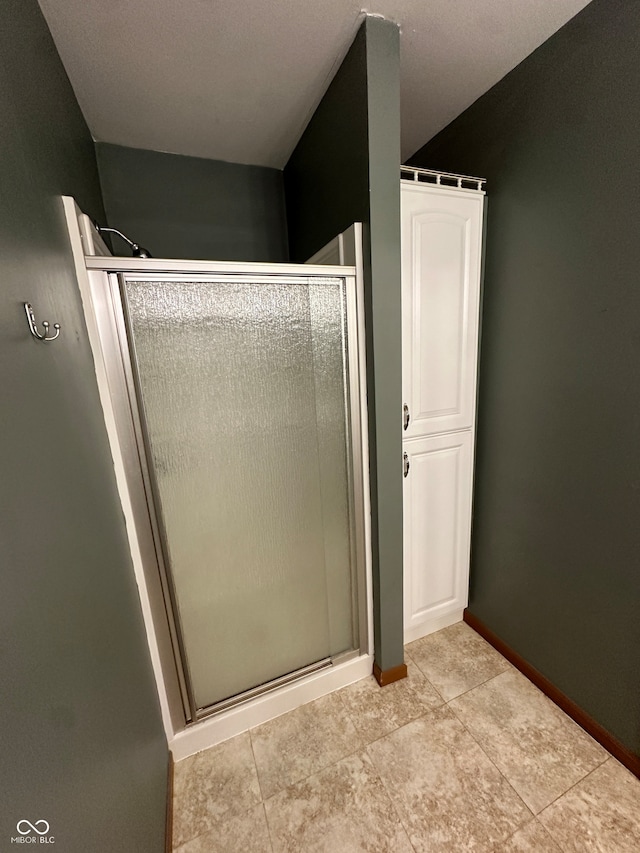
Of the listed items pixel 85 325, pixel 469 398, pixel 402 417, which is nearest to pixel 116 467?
pixel 85 325

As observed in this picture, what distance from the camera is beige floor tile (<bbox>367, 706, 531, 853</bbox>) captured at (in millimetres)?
1077

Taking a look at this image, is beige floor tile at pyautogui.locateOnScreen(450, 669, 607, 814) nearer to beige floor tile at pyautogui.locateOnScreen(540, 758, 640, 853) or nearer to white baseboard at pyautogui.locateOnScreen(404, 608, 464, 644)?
beige floor tile at pyautogui.locateOnScreen(540, 758, 640, 853)

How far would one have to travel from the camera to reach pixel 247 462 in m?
1.30

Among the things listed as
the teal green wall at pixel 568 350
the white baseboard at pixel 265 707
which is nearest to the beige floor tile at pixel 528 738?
the teal green wall at pixel 568 350

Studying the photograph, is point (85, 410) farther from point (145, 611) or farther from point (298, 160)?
point (298, 160)

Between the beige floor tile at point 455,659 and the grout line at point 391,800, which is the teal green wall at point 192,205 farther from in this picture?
the grout line at point 391,800

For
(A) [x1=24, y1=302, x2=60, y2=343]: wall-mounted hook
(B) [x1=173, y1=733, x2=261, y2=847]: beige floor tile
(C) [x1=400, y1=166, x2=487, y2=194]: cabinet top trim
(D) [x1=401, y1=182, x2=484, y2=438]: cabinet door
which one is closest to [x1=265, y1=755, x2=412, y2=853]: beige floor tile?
(B) [x1=173, y1=733, x2=261, y2=847]: beige floor tile

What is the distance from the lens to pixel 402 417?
56.2 inches

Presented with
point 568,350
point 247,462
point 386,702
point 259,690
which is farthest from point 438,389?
point 259,690

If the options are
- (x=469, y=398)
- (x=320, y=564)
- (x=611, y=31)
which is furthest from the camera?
(x=469, y=398)

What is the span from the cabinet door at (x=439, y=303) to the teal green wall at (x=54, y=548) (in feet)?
3.75

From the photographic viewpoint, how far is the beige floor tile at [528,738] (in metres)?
1.19

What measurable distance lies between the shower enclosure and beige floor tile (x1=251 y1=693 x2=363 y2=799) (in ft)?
0.48

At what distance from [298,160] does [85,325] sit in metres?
1.40
